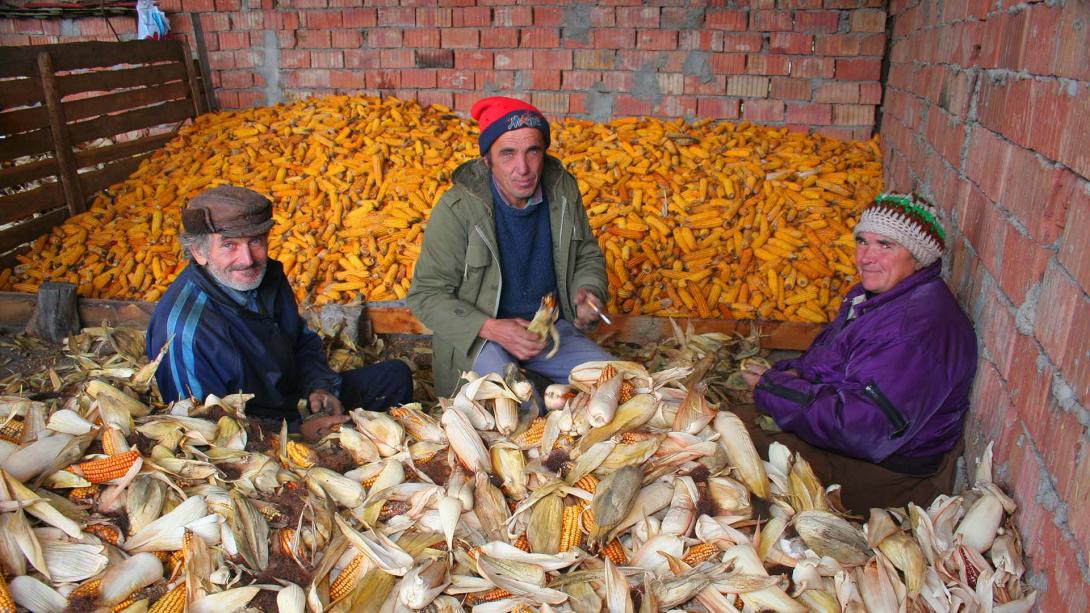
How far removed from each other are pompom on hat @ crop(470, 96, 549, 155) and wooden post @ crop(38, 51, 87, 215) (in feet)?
15.3

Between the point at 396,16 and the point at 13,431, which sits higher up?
the point at 396,16

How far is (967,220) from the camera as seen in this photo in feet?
9.73

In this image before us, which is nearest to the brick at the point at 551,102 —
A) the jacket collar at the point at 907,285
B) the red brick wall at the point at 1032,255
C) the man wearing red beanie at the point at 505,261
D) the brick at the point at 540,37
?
the brick at the point at 540,37

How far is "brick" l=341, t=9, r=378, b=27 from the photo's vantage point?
6.96 m

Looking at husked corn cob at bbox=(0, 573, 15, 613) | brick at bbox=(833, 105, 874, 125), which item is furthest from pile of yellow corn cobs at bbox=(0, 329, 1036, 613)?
brick at bbox=(833, 105, 874, 125)

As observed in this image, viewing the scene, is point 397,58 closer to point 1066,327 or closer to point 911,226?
point 911,226

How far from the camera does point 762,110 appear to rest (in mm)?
6398

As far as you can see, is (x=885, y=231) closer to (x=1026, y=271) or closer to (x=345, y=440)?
(x=1026, y=271)

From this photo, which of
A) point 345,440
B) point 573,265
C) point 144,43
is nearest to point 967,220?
point 573,265

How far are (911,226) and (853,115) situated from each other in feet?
13.2

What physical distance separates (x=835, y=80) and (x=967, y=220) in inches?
→ 143

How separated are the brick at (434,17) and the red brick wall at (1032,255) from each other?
15.3ft

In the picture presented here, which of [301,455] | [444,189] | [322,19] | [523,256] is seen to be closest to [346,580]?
[301,455]

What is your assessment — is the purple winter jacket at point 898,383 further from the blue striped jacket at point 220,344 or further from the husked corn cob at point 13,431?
the husked corn cob at point 13,431
